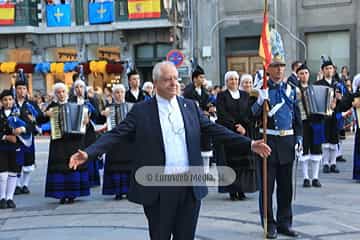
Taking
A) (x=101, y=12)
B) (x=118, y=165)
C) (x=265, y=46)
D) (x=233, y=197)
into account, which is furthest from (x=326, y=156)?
(x=101, y=12)

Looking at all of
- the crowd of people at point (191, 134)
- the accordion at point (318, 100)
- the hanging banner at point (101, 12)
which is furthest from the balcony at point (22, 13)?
the accordion at point (318, 100)

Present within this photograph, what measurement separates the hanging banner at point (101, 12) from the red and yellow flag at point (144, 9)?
3.72 feet

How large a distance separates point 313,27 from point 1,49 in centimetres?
1507

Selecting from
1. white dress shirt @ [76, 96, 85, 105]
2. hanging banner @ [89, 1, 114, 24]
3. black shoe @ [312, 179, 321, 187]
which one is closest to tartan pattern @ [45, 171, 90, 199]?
white dress shirt @ [76, 96, 85, 105]

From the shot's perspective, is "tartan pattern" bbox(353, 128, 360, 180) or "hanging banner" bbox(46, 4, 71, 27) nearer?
"tartan pattern" bbox(353, 128, 360, 180)

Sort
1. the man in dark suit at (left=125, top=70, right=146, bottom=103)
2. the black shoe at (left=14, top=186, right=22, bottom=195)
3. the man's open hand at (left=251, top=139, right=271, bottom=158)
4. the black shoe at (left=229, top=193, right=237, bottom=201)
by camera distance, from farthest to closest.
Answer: the black shoe at (left=14, top=186, right=22, bottom=195), the man in dark suit at (left=125, top=70, right=146, bottom=103), the black shoe at (left=229, top=193, right=237, bottom=201), the man's open hand at (left=251, top=139, right=271, bottom=158)

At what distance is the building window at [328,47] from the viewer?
78.8 ft

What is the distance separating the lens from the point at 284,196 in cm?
694

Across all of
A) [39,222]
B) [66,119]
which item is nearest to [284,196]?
[39,222]

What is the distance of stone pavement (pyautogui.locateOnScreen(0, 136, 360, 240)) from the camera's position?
23.6 ft

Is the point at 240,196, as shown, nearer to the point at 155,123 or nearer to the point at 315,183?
the point at 315,183

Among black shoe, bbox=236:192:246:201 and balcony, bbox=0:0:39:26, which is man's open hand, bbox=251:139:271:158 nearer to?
black shoe, bbox=236:192:246:201

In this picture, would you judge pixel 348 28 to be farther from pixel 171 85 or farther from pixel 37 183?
pixel 171 85

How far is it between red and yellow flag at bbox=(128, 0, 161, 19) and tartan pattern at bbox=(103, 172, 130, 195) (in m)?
18.0
